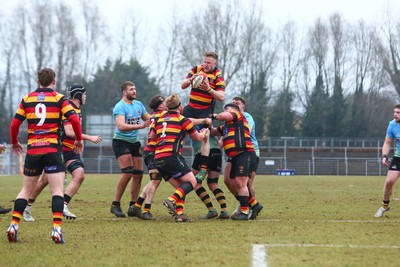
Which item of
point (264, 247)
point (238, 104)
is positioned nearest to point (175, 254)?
point (264, 247)

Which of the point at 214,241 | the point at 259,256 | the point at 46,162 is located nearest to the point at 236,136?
the point at 214,241

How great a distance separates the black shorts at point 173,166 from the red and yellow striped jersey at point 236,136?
90 cm

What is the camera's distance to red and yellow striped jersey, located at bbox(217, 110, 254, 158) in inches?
456

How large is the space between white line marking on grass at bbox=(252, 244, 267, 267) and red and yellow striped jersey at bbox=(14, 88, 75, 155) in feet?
9.03

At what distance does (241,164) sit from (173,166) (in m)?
1.15

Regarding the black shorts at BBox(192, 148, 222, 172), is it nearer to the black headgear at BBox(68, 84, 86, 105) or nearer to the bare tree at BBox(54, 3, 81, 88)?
the black headgear at BBox(68, 84, 86, 105)

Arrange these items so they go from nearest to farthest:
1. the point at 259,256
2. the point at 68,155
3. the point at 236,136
Answer: 1. the point at 259,256
2. the point at 236,136
3. the point at 68,155

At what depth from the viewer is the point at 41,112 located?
877cm

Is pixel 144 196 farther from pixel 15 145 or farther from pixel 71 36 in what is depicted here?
pixel 71 36

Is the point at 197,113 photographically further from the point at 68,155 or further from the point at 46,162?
the point at 46,162

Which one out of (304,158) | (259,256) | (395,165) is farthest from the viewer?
(304,158)

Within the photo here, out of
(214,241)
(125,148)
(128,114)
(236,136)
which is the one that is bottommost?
(214,241)

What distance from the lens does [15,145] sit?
941 cm

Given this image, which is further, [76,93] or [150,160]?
[150,160]
